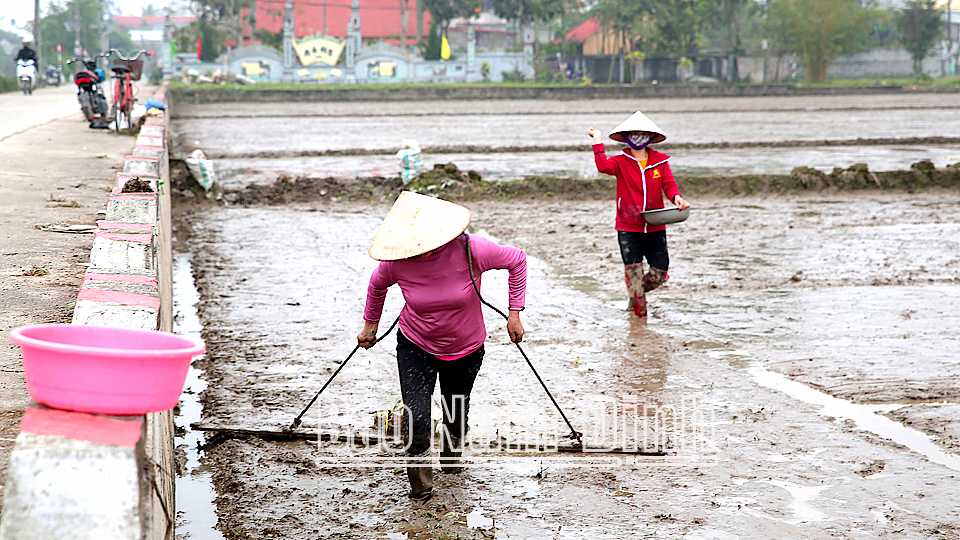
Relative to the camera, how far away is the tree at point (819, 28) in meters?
59.5

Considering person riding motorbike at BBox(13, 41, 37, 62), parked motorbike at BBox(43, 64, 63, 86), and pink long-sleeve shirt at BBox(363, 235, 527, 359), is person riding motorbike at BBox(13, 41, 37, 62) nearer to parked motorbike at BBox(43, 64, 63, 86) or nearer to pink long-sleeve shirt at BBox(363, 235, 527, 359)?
parked motorbike at BBox(43, 64, 63, 86)

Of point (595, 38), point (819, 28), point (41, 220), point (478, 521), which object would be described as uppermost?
point (595, 38)

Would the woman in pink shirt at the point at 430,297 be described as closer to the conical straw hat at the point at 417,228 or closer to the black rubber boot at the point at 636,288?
the conical straw hat at the point at 417,228

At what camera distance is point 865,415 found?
492 centimetres

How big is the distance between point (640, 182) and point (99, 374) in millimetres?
4789

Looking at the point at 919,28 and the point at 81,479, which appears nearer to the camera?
the point at 81,479

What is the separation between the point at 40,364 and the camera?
7.83ft

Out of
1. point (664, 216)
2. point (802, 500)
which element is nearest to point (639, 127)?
point (664, 216)

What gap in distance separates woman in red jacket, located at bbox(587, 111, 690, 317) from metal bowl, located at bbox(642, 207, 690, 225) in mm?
48

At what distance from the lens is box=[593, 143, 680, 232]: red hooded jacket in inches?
257

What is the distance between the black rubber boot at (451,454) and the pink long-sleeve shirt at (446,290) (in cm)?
52

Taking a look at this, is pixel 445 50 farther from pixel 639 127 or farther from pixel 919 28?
pixel 639 127

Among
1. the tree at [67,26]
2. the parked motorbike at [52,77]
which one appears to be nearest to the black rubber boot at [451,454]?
the parked motorbike at [52,77]

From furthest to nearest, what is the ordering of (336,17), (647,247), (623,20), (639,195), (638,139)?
(336,17) < (623,20) < (647,247) < (639,195) < (638,139)
